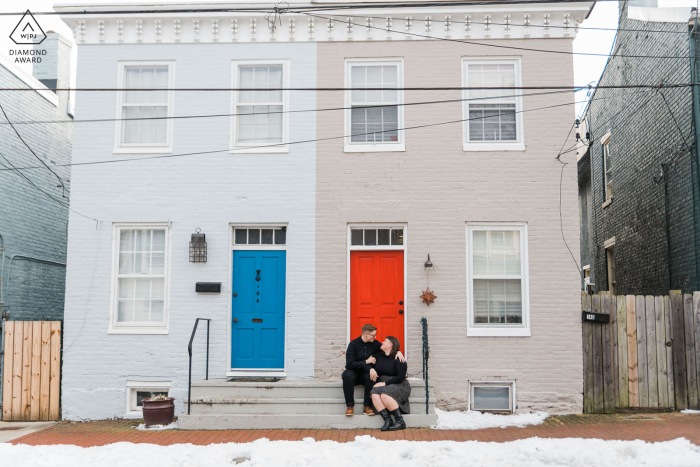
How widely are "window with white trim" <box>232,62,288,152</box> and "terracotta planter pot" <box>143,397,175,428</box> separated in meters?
4.17

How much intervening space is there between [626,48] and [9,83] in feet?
43.0

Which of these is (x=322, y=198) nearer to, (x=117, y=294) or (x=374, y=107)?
(x=374, y=107)

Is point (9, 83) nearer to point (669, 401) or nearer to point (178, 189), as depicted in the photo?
point (178, 189)

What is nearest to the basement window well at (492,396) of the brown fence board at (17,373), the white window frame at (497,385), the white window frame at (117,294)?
the white window frame at (497,385)

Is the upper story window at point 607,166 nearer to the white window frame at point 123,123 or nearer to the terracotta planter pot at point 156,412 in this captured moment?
the white window frame at point 123,123

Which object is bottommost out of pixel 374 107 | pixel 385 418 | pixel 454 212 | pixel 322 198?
pixel 385 418

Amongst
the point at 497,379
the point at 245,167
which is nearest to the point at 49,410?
the point at 245,167

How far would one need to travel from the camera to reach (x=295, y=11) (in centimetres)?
1044

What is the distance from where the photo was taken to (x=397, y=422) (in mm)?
8648

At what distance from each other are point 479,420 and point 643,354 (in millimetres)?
2832

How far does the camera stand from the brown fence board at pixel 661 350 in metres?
9.73

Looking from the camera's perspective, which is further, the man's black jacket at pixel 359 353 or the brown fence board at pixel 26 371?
the brown fence board at pixel 26 371

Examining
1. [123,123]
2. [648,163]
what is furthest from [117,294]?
[648,163]

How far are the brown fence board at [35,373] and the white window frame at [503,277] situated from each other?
22.3 feet
